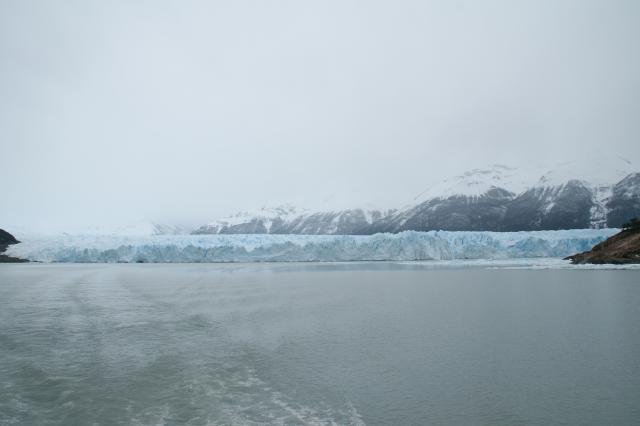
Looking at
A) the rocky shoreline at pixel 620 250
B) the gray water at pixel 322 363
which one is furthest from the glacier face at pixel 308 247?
the gray water at pixel 322 363

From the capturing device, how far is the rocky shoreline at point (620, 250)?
43000 mm

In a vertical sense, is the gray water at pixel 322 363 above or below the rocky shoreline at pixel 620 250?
below

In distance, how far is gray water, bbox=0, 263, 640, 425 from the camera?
737 centimetres

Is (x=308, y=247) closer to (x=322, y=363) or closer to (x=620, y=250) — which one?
(x=620, y=250)

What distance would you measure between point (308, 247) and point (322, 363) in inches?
2271

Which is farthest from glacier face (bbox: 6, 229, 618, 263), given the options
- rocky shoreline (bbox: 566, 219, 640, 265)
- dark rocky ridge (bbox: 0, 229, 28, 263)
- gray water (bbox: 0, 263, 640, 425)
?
gray water (bbox: 0, 263, 640, 425)

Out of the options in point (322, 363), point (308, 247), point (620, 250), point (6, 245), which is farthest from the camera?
point (6, 245)

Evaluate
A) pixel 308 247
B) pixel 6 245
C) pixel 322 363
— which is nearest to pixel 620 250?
pixel 308 247

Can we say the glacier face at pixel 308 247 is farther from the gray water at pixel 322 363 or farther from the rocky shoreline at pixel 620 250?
the gray water at pixel 322 363

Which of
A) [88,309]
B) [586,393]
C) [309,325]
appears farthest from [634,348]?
[88,309]

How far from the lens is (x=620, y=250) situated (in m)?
44.6

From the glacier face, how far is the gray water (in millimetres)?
47230

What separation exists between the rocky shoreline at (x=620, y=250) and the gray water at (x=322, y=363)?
2768 centimetres

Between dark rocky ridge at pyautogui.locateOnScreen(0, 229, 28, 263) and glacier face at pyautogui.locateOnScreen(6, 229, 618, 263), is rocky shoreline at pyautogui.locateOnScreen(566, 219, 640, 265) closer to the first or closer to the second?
glacier face at pyautogui.locateOnScreen(6, 229, 618, 263)
